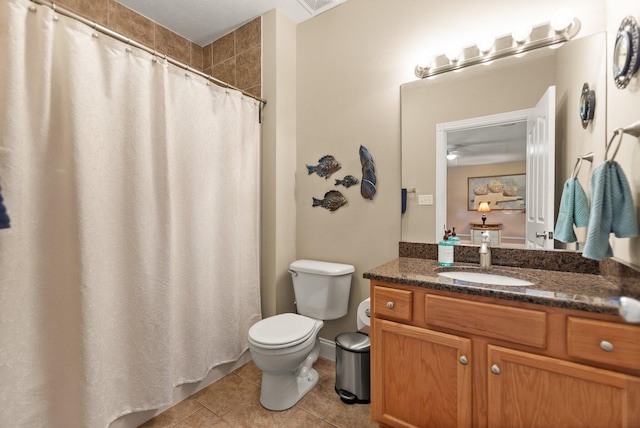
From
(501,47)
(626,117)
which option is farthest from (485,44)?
(626,117)

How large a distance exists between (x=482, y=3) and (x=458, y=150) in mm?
833

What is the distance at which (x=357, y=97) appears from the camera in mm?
2062

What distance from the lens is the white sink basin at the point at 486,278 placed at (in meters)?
1.33

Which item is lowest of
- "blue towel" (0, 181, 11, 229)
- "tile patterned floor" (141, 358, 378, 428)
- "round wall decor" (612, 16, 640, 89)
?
"tile patterned floor" (141, 358, 378, 428)

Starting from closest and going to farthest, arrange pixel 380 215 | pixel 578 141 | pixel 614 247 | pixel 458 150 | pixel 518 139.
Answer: pixel 614 247 < pixel 578 141 < pixel 518 139 < pixel 458 150 < pixel 380 215

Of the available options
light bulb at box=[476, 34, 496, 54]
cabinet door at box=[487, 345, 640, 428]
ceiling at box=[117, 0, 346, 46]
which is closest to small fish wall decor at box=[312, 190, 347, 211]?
light bulb at box=[476, 34, 496, 54]

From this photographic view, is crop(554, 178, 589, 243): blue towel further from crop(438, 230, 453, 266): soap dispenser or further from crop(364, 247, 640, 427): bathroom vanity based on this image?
crop(438, 230, 453, 266): soap dispenser

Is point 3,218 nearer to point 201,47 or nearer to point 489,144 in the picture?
point 489,144

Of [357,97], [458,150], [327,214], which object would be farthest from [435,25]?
[327,214]

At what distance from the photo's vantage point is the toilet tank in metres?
2.01

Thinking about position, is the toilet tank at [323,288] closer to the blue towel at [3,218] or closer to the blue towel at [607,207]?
the blue towel at [607,207]

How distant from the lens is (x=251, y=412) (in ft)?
5.44

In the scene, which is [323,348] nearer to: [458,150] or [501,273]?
[501,273]

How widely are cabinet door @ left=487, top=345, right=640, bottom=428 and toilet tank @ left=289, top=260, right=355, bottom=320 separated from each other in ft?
3.44
